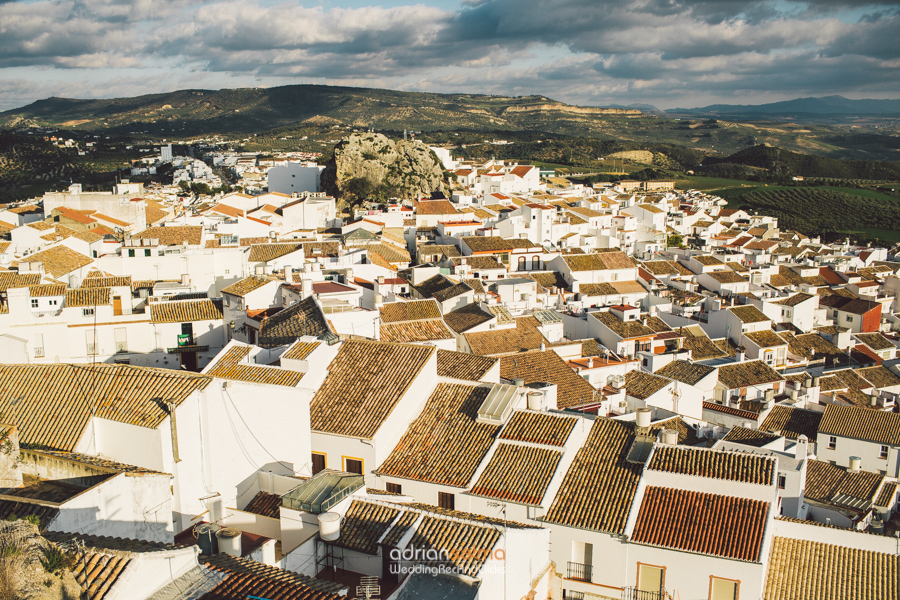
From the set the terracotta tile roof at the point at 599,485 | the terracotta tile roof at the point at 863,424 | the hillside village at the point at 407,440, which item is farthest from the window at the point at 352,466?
the terracotta tile roof at the point at 863,424

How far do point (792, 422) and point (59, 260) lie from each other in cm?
3182

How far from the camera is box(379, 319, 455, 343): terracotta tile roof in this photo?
2383 cm

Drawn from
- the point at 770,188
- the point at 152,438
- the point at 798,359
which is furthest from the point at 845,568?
the point at 770,188

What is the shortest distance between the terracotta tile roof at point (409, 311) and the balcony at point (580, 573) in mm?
13335

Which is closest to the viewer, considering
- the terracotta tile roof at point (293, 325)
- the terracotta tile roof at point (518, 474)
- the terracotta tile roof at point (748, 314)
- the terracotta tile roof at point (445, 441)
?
the terracotta tile roof at point (518, 474)

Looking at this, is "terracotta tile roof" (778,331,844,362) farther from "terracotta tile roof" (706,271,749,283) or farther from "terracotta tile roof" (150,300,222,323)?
"terracotta tile roof" (150,300,222,323)

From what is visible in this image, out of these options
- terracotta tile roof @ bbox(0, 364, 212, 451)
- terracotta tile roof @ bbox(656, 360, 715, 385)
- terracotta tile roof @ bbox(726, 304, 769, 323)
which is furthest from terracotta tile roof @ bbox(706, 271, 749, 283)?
terracotta tile roof @ bbox(0, 364, 212, 451)

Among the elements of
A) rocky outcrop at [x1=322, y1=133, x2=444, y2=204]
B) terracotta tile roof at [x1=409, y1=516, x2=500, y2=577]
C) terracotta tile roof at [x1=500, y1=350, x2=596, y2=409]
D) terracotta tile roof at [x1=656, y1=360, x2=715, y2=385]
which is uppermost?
rocky outcrop at [x1=322, y1=133, x2=444, y2=204]

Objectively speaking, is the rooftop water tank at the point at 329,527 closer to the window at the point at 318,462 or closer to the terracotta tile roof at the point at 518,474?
the terracotta tile roof at the point at 518,474

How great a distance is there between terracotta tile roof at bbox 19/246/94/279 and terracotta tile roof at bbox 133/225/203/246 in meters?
3.99

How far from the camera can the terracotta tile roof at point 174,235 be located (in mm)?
37000

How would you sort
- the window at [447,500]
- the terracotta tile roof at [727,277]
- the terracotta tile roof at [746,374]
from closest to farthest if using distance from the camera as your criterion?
the window at [447,500] < the terracotta tile roof at [746,374] < the terracotta tile roof at [727,277]

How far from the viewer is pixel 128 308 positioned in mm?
24703

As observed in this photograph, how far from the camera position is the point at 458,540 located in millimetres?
10938
